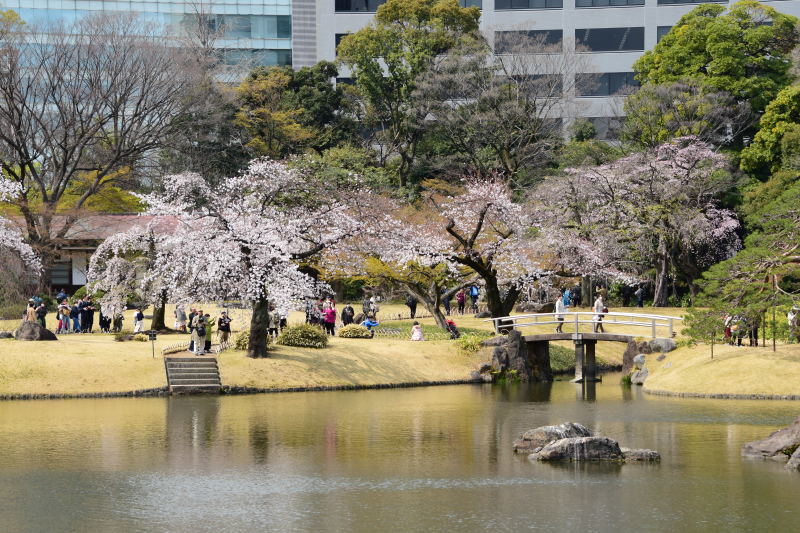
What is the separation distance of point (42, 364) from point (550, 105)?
145 ft

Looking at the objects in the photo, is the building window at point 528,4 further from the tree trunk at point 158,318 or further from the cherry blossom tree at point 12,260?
the tree trunk at point 158,318

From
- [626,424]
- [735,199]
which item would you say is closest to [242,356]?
[626,424]

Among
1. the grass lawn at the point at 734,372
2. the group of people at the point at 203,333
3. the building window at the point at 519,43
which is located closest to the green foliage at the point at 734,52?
the building window at the point at 519,43

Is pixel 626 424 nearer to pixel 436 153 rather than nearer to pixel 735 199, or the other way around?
pixel 735 199

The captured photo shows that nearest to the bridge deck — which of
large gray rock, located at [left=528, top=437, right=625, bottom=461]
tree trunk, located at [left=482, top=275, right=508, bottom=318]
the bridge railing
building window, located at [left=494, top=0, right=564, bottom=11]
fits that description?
the bridge railing

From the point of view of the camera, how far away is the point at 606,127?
Answer: 277 feet

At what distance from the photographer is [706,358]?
4412cm

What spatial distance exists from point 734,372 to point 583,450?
646 inches

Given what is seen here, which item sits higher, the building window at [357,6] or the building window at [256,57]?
the building window at [357,6]

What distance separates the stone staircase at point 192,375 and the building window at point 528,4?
5240 cm

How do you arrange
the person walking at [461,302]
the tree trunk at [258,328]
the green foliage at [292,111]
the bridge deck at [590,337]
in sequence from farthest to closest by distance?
the green foliage at [292,111], the person walking at [461,302], the bridge deck at [590,337], the tree trunk at [258,328]

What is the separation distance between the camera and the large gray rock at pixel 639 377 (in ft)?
155

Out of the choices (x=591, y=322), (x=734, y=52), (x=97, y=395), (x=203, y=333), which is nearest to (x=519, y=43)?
(x=734, y=52)

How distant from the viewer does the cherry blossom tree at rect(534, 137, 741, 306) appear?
A: 209 feet
